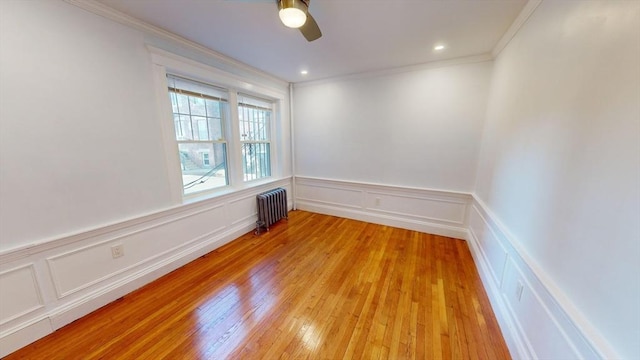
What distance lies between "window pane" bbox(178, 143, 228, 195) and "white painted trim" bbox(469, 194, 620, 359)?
3.17 metres

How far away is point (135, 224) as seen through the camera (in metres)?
1.99

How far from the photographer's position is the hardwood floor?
1473 mm

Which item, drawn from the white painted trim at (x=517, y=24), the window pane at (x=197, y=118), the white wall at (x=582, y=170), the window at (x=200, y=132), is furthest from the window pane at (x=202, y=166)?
the white painted trim at (x=517, y=24)

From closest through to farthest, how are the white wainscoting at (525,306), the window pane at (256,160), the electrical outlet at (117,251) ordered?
the white wainscoting at (525,306) < the electrical outlet at (117,251) < the window pane at (256,160)

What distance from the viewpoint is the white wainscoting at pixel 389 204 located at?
3113mm

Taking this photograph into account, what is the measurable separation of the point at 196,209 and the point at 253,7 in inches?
83.5

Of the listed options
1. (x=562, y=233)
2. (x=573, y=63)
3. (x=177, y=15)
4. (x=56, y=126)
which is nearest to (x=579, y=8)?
(x=573, y=63)

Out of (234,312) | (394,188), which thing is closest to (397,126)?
(394,188)

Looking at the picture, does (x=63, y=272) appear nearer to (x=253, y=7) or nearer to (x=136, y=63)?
(x=136, y=63)

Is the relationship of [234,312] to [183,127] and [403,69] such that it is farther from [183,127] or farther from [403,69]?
[403,69]

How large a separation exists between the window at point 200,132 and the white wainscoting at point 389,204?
167cm

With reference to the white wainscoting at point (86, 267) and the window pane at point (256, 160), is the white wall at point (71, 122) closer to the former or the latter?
the white wainscoting at point (86, 267)

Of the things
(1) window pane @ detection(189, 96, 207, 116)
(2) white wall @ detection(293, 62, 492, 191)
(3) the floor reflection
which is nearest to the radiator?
(2) white wall @ detection(293, 62, 492, 191)

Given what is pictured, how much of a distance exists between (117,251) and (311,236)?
211 cm
